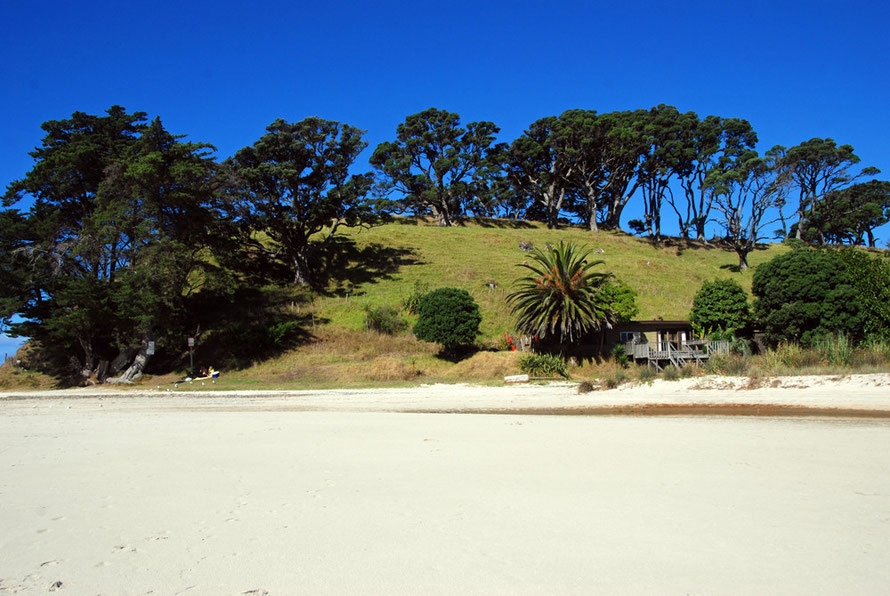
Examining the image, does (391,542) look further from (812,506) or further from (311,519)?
(812,506)

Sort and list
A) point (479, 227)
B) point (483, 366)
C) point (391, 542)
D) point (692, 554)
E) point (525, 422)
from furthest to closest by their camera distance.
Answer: point (479, 227) → point (483, 366) → point (525, 422) → point (391, 542) → point (692, 554)

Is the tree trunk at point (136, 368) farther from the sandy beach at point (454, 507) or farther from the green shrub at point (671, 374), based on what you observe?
the green shrub at point (671, 374)

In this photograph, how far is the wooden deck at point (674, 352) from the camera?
31266 millimetres

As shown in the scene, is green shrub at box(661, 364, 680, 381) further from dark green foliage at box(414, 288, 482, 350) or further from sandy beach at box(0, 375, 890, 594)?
dark green foliage at box(414, 288, 482, 350)

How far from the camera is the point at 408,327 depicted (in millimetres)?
40000

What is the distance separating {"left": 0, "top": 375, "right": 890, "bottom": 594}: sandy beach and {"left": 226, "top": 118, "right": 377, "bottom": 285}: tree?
35.0 m

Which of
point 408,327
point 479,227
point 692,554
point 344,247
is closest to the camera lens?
point 692,554

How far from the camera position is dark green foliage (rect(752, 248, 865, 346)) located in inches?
1191

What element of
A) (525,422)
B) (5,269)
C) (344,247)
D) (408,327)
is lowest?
(525,422)

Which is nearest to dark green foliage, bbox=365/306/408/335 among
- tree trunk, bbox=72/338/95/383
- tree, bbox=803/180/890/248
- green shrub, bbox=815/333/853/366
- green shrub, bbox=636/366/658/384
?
tree trunk, bbox=72/338/95/383

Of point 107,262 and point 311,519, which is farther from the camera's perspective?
point 107,262

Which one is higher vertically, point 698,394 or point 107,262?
point 107,262

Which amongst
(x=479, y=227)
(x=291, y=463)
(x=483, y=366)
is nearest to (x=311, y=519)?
(x=291, y=463)

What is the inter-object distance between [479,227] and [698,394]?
208 feet
